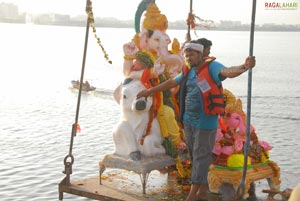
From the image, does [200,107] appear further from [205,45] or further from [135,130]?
[135,130]

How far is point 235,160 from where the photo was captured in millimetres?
7715

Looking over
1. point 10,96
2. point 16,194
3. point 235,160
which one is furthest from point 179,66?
point 10,96

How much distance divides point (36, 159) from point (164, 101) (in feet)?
19.8

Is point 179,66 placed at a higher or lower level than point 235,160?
higher

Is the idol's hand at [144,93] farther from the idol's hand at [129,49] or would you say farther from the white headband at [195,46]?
the idol's hand at [129,49]

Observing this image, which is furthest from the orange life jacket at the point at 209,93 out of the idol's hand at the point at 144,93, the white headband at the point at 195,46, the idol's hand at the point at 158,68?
the idol's hand at the point at 158,68

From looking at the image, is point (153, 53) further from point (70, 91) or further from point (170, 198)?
point (70, 91)

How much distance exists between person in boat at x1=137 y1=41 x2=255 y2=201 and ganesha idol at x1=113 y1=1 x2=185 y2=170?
1041mm

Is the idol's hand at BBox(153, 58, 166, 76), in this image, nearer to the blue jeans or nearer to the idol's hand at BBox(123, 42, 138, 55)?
the idol's hand at BBox(123, 42, 138, 55)

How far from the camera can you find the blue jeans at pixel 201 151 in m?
6.98

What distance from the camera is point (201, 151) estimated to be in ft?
23.0

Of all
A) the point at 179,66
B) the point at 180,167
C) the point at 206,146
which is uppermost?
the point at 179,66

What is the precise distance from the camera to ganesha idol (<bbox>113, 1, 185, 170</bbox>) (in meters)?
8.12

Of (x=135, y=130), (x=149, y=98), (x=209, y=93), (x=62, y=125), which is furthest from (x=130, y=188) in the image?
(x=62, y=125)
